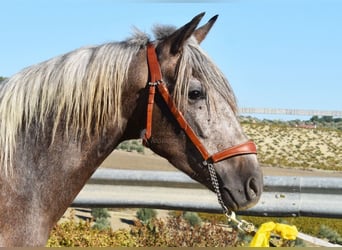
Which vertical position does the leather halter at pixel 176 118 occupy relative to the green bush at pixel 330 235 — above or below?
above

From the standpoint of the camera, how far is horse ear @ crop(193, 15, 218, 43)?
3.52 meters

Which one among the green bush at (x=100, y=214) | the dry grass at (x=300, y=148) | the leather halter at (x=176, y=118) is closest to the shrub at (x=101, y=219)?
the green bush at (x=100, y=214)

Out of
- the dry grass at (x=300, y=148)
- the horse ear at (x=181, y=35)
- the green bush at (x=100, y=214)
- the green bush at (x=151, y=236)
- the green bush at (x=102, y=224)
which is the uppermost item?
the horse ear at (x=181, y=35)

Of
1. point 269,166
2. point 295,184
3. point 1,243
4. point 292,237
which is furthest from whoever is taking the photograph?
point 269,166

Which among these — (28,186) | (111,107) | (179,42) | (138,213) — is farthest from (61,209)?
(138,213)

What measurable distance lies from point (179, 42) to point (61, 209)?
1104mm

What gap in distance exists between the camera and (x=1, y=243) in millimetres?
2855

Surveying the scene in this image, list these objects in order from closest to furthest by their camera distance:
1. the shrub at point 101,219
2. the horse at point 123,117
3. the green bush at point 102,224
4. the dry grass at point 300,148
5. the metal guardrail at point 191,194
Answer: the horse at point 123,117
the metal guardrail at point 191,194
the green bush at point 102,224
the shrub at point 101,219
the dry grass at point 300,148

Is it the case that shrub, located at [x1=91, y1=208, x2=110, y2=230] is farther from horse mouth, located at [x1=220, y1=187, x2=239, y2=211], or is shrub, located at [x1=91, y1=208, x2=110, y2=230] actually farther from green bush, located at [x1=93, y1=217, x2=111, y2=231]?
horse mouth, located at [x1=220, y1=187, x2=239, y2=211]

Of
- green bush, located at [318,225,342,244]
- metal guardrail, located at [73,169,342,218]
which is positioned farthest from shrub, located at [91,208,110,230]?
green bush, located at [318,225,342,244]

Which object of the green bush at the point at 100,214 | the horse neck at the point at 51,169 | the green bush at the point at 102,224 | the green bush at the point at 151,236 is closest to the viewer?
the horse neck at the point at 51,169

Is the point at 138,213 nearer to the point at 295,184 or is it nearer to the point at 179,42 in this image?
the point at 295,184

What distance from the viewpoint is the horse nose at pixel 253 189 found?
10.3 feet

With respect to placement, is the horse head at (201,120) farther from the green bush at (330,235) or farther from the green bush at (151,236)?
the green bush at (330,235)
